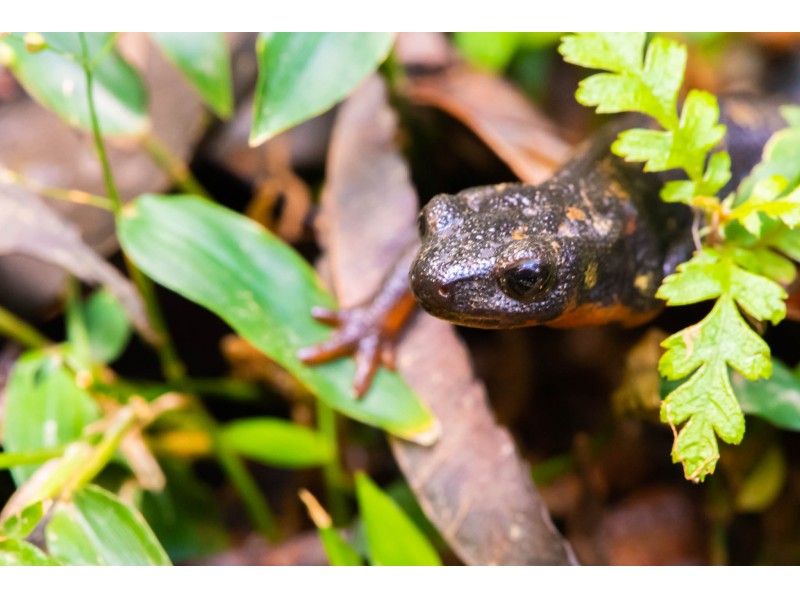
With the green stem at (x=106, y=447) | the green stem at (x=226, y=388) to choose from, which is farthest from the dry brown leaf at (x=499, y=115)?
the green stem at (x=106, y=447)

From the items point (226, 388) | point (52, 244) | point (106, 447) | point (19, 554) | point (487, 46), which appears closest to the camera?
point (19, 554)

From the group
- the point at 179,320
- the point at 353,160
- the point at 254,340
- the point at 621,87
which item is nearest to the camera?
the point at 621,87

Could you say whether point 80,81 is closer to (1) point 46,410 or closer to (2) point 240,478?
(1) point 46,410

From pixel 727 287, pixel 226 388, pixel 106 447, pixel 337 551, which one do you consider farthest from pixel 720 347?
pixel 226 388

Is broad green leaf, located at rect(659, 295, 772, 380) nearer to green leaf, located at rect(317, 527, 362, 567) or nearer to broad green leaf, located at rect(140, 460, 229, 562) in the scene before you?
green leaf, located at rect(317, 527, 362, 567)
